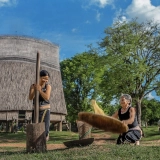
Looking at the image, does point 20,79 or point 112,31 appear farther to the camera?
point 20,79

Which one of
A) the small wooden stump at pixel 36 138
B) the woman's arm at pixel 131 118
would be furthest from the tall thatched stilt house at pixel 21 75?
the woman's arm at pixel 131 118

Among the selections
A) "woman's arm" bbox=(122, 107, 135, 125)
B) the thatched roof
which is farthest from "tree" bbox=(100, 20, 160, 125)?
"woman's arm" bbox=(122, 107, 135, 125)

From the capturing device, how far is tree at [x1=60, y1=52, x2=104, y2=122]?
40.3 meters

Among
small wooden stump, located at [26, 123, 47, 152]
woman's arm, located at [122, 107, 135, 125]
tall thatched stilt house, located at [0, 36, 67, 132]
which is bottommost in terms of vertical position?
small wooden stump, located at [26, 123, 47, 152]

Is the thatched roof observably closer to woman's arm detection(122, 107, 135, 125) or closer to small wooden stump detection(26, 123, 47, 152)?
small wooden stump detection(26, 123, 47, 152)

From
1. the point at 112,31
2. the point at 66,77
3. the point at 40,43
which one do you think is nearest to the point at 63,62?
the point at 66,77

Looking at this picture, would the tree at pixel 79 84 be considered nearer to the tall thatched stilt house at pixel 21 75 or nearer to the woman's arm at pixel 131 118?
the tall thatched stilt house at pixel 21 75

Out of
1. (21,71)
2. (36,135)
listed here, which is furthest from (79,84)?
(36,135)

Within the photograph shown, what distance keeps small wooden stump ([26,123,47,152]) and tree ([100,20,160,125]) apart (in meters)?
18.1

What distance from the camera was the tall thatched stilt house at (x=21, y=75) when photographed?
31.8m

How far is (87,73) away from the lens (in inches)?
1596

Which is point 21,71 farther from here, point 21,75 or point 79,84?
point 79,84

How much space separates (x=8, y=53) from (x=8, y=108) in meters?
6.15

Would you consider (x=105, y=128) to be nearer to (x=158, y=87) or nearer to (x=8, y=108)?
(x=158, y=87)
